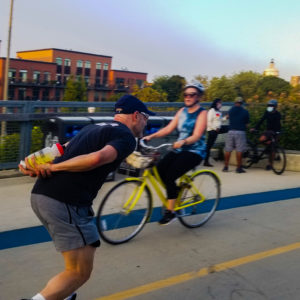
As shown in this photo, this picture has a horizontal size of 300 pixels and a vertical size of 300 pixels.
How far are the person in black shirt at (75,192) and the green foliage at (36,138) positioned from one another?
5239 mm

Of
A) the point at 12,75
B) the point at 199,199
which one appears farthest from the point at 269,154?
the point at 12,75

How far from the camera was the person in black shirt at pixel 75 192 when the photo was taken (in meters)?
2.55

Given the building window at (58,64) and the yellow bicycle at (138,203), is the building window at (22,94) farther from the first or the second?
the yellow bicycle at (138,203)

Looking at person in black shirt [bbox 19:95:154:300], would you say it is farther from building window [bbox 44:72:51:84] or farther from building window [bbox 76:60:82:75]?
building window [bbox 76:60:82:75]

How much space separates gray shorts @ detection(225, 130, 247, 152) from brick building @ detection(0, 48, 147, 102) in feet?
210

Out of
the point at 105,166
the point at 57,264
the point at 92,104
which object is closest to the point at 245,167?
the point at 92,104

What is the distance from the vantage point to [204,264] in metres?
4.24

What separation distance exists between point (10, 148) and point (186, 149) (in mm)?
3874

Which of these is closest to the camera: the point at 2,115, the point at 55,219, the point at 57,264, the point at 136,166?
the point at 55,219

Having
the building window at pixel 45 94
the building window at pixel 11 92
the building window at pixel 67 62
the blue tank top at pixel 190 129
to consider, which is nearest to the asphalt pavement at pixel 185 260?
the blue tank top at pixel 190 129

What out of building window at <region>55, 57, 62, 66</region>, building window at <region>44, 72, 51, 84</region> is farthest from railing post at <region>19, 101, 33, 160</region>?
building window at <region>55, 57, 62, 66</region>

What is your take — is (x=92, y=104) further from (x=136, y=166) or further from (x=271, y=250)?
(x=271, y=250)

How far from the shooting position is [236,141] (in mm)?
9391

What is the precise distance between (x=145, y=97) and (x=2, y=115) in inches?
853
